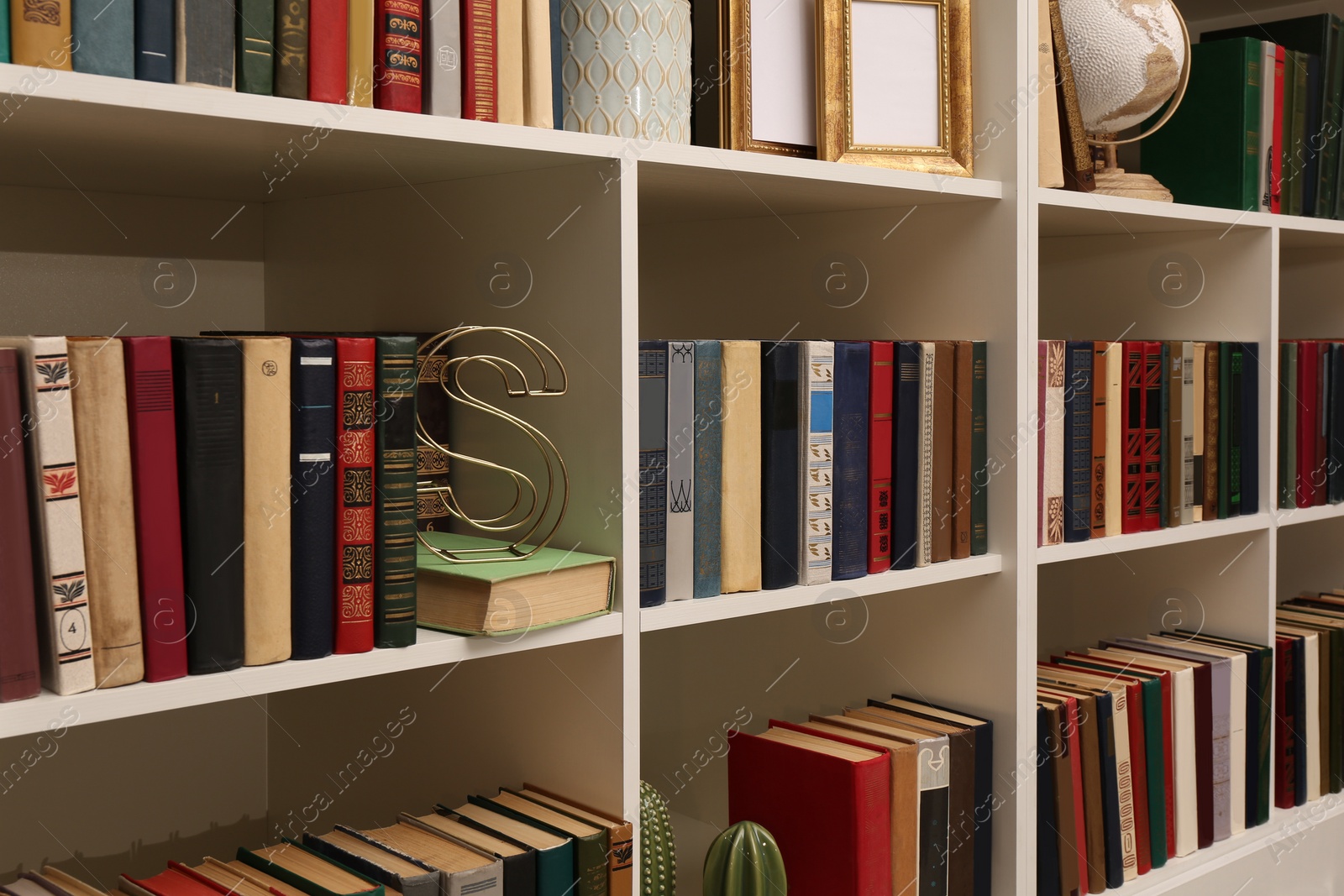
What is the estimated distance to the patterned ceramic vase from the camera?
40.7 inches

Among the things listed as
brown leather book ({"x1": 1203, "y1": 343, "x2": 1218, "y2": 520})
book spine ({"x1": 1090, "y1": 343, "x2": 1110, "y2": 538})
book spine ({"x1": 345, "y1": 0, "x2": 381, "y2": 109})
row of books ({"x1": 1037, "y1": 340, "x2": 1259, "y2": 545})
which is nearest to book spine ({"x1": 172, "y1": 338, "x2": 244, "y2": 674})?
book spine ({"x1": 345, "y1": 0, "x2": 381, "y2": 109})

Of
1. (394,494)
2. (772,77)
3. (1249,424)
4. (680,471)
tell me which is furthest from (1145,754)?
(394,494)

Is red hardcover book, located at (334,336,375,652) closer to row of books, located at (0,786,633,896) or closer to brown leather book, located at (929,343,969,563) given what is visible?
row of books, located at (0,786,633,896)

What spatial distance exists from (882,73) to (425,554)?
0.67 meters

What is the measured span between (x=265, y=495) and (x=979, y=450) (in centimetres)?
78

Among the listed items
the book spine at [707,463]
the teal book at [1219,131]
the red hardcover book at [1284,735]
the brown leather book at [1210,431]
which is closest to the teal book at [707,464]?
the book spine at [707,463]

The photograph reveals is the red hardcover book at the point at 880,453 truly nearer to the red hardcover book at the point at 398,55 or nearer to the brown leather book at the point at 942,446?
the brown leather book at the point at 942,446

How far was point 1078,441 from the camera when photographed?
1.40 metres

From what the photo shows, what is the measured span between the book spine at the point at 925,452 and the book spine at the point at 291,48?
0.67 metres

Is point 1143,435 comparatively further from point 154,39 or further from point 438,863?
point 154,39

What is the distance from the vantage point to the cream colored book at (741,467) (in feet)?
3.58

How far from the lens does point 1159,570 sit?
1.75 metres

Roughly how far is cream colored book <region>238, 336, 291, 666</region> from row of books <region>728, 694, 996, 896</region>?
1.93ft

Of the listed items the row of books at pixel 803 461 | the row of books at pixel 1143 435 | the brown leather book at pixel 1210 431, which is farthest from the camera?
the brown leather book at pixel 1210 431
